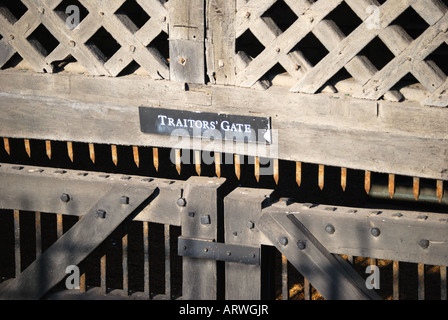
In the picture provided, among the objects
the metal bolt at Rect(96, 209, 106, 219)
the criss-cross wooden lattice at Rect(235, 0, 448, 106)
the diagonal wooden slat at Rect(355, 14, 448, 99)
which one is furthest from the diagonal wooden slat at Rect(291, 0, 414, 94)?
the metal bolt at Rect(96, 209, 106, 219)

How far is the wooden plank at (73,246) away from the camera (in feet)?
15.9

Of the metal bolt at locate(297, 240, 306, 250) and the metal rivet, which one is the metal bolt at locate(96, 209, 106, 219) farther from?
the metal bolt at locate(297, 240, 306, 250)

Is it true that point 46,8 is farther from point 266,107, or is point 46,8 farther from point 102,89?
point 266,107

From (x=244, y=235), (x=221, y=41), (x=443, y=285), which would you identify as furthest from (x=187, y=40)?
(x=443, y=285)

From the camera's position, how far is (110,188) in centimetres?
489

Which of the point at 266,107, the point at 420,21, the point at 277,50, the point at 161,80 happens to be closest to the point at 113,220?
the point at 161,80

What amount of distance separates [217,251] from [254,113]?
3.14ft

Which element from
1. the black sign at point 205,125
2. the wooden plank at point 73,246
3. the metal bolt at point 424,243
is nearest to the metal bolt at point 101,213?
the wooden plank at point 73,246

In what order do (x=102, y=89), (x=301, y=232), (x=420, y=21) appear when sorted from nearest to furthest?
1. (x=301, y=232)
2. (x=102, y=89)
3. (x=420, y=21)

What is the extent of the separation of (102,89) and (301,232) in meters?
1.66

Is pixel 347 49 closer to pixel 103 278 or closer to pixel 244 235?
pixel 244 235

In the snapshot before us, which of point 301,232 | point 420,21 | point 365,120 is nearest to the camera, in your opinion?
point 365,120

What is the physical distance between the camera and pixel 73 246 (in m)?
5.02

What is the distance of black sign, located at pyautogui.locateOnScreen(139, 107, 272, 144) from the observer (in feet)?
14.7
